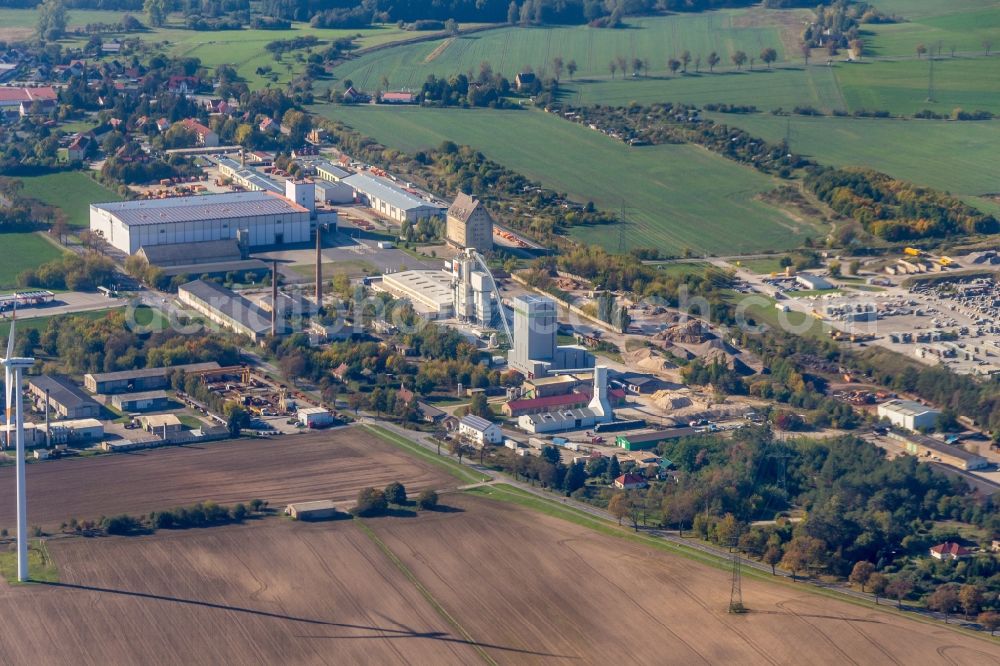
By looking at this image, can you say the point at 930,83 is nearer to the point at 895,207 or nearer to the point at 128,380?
the point at 895,207

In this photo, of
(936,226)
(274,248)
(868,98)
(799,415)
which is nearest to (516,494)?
(799,415)

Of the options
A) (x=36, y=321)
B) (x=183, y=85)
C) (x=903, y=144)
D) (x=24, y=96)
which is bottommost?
(x=36, y=321)

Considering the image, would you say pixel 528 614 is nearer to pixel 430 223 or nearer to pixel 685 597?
pixel 685 597

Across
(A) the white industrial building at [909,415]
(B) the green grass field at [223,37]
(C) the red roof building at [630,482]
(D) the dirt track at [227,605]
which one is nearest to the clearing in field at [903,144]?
(A) the white industrial building at [909,415]

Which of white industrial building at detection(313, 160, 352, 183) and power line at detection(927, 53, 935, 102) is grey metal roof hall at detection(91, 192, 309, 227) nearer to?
white industrial building at detection(313, 160, 352, 183)

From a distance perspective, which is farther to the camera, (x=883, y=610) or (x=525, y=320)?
(x=525, y=320)

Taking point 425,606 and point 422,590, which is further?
point 422,590

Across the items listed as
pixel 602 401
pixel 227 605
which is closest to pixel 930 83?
pixel 602 401
